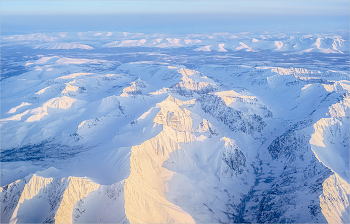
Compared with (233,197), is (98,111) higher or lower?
higher

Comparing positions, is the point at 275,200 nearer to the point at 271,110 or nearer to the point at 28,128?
the point at 271,110

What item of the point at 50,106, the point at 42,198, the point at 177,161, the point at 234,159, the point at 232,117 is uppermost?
the point at 42,198

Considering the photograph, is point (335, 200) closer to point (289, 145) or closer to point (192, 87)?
point (289, 145)

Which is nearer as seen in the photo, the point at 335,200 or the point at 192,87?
the point at 335,200

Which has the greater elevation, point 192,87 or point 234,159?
point 192,87

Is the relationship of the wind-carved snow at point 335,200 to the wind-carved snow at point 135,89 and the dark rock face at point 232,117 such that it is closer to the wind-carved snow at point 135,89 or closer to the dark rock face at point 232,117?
the dark rock face at point 232,117

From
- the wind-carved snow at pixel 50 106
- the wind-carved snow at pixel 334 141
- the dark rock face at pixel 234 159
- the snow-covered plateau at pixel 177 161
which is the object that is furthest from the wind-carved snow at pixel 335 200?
the wind-carved snow at pixel 50 106

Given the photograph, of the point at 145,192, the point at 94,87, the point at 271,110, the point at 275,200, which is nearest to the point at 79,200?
the point at 145,192

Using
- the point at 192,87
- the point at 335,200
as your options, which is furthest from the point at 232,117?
the point at 335,200
